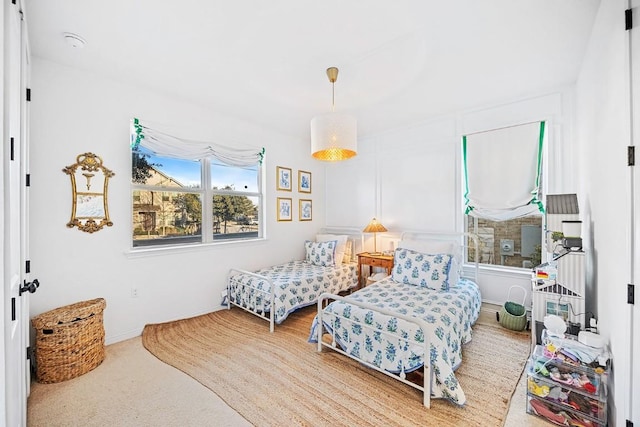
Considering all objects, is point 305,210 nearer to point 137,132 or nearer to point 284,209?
point 284,209

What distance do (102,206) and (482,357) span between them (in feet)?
12.7

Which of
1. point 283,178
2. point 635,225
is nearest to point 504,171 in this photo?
point 635,225

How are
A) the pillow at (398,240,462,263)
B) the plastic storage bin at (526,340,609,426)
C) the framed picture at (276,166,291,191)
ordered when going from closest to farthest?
the plastic storage bin at (526,340,609,426), the pillow at (398,240,462,263), the framed picture at (276,166,291,191)

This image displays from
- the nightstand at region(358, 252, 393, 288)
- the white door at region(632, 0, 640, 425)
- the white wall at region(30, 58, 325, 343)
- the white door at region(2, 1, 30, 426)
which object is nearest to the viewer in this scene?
the white door at region(2, 1, 30, 426)

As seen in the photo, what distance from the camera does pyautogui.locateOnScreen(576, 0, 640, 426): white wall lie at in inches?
54.6

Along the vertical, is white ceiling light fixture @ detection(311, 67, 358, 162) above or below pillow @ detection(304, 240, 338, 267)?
above

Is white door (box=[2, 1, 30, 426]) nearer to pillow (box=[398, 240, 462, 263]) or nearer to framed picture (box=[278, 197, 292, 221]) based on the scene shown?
framed picture (box=[278, 197, 292, 221])

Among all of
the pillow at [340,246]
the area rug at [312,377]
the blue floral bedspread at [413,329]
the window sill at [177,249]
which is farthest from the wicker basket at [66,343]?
the pillow at [340,246]

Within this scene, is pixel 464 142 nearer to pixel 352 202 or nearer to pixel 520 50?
pixel 520 50

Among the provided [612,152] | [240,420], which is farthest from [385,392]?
[612,152]

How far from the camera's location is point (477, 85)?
2885 millimetres

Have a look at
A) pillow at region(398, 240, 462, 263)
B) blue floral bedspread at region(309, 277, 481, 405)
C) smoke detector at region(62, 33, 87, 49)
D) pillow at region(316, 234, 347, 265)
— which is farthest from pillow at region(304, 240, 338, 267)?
smoke detector at region(62, 33, 87, 49)

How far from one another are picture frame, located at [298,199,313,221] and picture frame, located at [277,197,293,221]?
0.75ft

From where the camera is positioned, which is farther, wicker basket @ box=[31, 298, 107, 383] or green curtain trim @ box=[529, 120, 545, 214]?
green curtain trim @ box=[529, 120, 545, 214]
